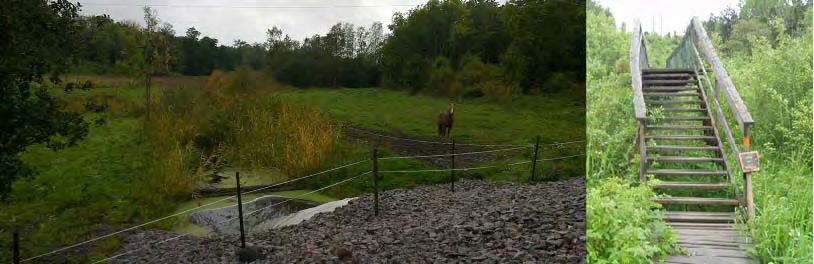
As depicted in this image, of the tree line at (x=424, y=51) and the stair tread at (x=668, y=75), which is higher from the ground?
the tree line at (x=424, y=51)

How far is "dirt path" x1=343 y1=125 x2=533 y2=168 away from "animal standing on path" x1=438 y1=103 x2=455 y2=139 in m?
0.05

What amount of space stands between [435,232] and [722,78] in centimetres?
154

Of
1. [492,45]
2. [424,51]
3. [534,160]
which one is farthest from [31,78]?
[534,160]

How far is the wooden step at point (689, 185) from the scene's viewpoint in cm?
329

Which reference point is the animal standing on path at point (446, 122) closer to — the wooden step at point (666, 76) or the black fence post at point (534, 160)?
the black fence post at point (534, 160)

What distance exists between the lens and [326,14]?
3215 millimetres

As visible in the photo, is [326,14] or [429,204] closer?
[326,14]

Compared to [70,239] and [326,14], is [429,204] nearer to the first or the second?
[326,14]

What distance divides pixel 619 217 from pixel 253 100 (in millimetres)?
1893

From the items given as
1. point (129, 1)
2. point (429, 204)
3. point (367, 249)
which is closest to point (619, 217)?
point (429, 204)

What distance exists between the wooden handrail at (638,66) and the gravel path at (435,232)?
1.63 feet

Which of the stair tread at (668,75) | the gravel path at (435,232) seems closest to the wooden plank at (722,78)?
the stair tread at (668,75)

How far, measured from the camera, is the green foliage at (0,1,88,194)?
8.87 ft

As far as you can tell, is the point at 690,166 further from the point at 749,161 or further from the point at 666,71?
the point at 666,71
